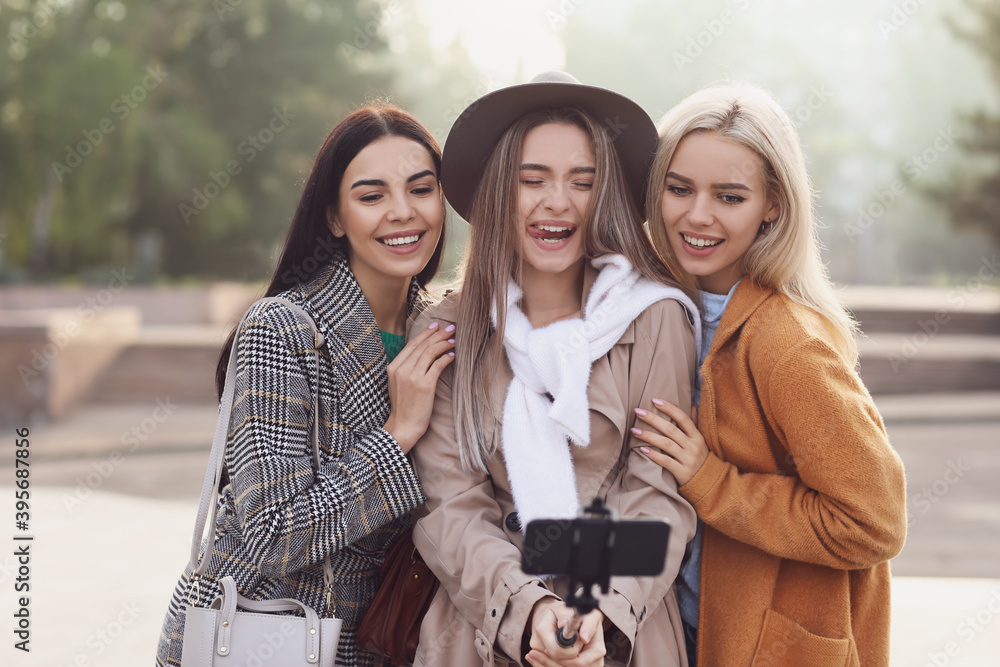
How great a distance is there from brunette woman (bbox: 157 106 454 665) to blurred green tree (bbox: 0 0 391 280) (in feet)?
51.8

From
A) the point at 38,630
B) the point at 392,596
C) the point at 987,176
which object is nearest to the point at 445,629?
the point at 392,596

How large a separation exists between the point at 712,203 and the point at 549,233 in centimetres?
47

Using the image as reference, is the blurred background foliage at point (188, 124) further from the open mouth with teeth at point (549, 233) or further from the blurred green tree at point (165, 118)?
the open mouth with teeth at point (549, 233)

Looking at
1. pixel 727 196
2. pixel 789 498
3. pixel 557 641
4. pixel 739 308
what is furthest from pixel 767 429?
pixel 557 641

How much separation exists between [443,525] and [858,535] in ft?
3.38

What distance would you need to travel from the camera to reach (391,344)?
9.21 ft

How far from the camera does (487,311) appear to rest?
2.55 metres

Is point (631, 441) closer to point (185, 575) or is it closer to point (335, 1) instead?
point (185, 575)

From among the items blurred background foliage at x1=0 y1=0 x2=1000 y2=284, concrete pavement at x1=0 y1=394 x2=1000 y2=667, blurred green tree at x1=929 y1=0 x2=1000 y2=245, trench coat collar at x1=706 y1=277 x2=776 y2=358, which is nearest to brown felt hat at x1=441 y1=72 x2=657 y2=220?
trench coat collar at x1=706 y1=277 x2=776 y2=358

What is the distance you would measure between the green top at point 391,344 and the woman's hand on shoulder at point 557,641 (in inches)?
40.0

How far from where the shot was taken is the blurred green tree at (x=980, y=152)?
1577 cm

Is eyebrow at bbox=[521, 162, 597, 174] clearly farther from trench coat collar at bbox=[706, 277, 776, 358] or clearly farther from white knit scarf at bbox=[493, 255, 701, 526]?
trench coat collar at bbox=[706, 277, 776, 358]

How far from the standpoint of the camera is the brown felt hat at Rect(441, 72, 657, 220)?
2.46 meters

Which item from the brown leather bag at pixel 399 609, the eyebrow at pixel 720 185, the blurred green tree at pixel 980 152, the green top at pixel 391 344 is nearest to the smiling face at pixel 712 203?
the eyebrow at pixel 720 185
